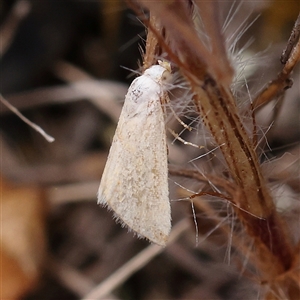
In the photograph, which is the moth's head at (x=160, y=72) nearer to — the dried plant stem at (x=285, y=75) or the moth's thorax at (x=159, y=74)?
the moth's thorax at (x=159, y=74)

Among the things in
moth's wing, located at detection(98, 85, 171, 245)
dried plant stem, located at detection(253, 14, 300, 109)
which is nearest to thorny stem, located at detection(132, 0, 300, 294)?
dried plant stem, located at detection(253, 14, 300, 109)

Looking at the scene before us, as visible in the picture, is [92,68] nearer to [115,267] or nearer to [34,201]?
[34,201]

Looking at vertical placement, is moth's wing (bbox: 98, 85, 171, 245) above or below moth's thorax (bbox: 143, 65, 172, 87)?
below

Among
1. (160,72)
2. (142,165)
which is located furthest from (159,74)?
(142,165)

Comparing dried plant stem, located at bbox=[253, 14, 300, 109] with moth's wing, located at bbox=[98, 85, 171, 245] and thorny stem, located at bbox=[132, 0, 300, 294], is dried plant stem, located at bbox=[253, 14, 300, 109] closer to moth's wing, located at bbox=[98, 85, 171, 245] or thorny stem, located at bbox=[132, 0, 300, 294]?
thorny stem, located at bbox=[132, 0, 300, 294]

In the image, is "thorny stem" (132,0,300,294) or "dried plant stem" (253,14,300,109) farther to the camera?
"dried plant stem" (253,14,300,109)

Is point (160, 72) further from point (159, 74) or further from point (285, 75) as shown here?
point (285, 75)
